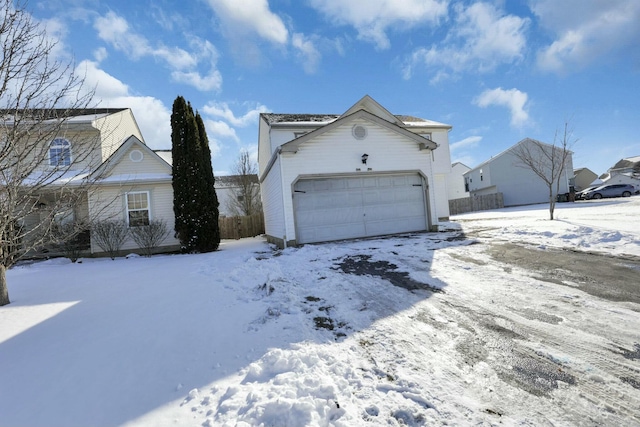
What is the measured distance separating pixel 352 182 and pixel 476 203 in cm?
2159

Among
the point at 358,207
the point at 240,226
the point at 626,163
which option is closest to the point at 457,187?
the point at 626,163

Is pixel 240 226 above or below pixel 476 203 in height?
below

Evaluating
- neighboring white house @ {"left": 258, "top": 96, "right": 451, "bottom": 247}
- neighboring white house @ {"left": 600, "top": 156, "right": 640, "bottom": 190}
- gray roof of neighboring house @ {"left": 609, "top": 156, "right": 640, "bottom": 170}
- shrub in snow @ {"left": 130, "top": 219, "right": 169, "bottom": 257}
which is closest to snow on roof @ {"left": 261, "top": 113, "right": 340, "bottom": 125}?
neighboring white house @ {"left": 258, "top": 96, "right": 451, "bottom": 247}

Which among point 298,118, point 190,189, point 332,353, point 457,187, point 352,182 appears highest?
point 298,118

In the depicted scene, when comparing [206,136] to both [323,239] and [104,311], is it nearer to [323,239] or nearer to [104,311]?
[323,239]

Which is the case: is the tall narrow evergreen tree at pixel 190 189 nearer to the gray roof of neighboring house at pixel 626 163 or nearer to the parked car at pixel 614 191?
the parked car at pixel 614 191

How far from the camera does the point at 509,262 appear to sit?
5633 mm

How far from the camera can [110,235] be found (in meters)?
11.1

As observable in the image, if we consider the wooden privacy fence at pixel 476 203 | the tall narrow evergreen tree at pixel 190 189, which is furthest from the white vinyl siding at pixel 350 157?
the wooden privacy fence at pixel 476 203

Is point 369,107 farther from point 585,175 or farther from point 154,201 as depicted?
point 585,175

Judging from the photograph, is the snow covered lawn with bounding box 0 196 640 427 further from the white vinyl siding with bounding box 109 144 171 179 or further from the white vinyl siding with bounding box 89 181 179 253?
the white vinyl siding with bounding box 109 144 171 179

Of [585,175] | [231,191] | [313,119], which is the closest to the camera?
[313,119]

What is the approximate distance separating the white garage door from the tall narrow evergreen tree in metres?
4.30

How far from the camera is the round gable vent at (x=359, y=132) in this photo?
10477 millimetres
